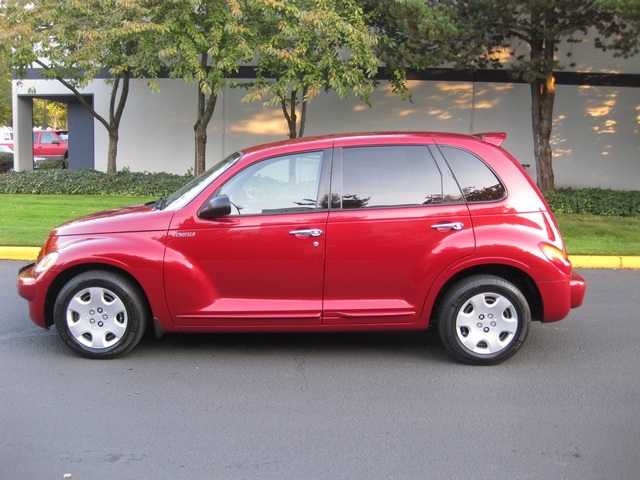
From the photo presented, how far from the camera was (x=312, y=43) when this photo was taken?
13.6m

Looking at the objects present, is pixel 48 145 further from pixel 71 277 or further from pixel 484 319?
pixel 484 319

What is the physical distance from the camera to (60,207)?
559 inches

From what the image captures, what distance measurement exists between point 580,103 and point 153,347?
47.9 feet

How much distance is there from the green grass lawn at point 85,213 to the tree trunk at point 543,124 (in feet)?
5.98

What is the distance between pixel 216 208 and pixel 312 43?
896 cm

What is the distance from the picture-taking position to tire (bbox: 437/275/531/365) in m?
5.46

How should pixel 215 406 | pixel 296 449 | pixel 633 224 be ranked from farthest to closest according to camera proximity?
pixel 633 224 < pixel 215 406 < pixel 296 449

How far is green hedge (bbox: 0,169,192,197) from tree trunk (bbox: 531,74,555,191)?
8.36 metres

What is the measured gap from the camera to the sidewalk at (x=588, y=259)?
9.76 meters

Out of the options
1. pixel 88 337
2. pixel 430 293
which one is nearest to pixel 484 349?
pixel 430 293

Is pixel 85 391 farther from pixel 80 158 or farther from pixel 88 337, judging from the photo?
pixel 80 158

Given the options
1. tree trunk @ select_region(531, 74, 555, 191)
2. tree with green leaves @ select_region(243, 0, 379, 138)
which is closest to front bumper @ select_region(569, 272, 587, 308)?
tree with green leaves @ select_region(243, 0, 379, 138)

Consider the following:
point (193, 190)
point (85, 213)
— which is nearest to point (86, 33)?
point (85, 213)

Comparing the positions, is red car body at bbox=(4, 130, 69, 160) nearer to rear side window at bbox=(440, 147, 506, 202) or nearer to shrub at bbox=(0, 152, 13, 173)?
shrub at bbox=(0, 152, 13, 173)
